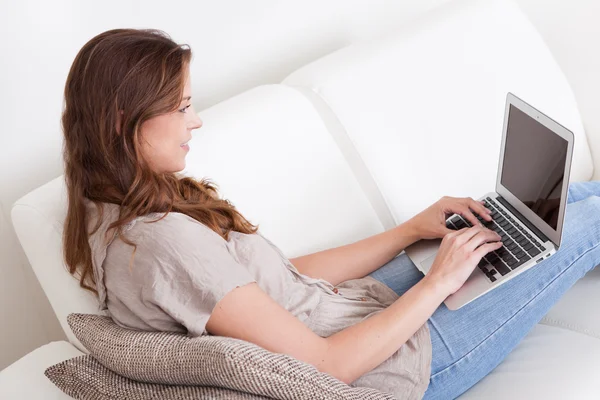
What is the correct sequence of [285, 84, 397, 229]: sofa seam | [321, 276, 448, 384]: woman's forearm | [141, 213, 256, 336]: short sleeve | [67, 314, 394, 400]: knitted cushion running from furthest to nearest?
[285, 84, 397, 229]: sofa seam
[321, 276, 448, 384]: woman's forearm
[141, 213, 256, 336]: short sleeve
[67, 314, 394, 400]: knitted cushion

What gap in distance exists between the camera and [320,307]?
4.94 feet

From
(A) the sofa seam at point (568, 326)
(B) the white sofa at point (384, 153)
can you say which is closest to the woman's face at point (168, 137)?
(B) the white sofa at point (384, 153)

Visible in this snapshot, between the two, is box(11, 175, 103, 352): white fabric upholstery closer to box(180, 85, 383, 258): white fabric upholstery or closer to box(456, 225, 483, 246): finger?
box(180, 85, 383, 258): white fabric upholstery

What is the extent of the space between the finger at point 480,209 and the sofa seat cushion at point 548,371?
10.9 inches

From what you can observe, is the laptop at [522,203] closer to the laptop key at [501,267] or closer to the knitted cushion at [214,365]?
the laptop key at [501,267]

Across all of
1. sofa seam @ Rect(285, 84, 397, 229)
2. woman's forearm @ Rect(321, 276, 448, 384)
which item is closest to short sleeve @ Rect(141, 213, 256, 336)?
woman's forearm @ Rect(321, 276, 448, 384)

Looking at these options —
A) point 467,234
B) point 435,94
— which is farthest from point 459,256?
point 435,94

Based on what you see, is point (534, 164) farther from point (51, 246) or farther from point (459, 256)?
point (51, 246)

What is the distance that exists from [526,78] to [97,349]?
141 cm

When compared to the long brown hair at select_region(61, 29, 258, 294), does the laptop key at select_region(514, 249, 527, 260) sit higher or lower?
lower

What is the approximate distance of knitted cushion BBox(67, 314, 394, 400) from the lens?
1113mm

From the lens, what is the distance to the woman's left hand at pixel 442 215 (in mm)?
1669

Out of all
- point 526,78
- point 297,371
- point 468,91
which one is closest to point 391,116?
point 468,91

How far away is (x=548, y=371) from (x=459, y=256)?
0.93ft
